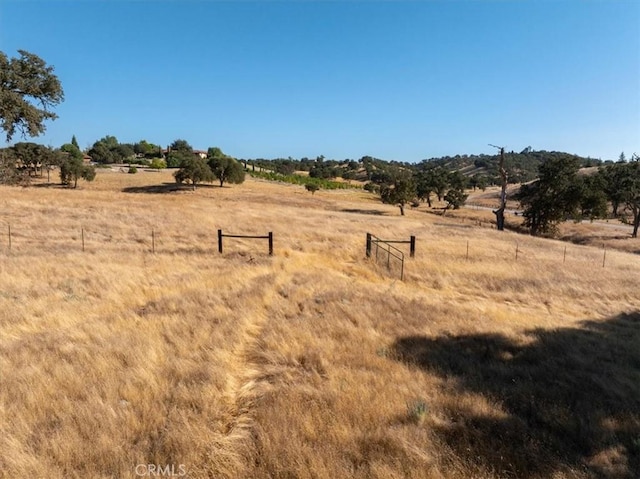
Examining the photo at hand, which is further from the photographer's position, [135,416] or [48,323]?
[48,323]

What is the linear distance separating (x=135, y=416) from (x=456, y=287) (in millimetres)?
14329

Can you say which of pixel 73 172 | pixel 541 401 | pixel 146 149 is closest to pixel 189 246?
pixel 541 401

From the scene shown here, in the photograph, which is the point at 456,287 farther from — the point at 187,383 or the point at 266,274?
the point at 187,383

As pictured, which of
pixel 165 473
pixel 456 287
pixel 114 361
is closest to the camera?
pixel 165 473

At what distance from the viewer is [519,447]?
14.6 feet

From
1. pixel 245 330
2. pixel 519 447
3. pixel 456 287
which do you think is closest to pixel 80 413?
pixel 245 330

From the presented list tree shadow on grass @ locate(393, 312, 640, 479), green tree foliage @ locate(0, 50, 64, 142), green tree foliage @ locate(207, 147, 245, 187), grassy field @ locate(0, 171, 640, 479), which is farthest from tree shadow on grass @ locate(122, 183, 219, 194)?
tree shadow on grass @ locate(393, 312, 640, 479)

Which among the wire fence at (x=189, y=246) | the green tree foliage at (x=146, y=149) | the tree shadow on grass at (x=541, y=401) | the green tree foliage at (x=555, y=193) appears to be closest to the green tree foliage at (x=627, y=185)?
the green tree foliage at (x=555, y=193)

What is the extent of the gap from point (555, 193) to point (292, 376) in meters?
43.4

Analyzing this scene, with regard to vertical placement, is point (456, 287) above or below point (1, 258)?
below

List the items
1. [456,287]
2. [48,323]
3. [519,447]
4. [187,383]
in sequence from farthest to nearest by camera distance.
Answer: [456,287] → [48,323] → [187,383] → [519,447]

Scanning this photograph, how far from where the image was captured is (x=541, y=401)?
5688mm

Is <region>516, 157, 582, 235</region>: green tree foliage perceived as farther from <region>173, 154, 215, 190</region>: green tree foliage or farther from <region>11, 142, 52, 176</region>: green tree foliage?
<region>11, 142, 52, 176</region>: green tree foliage

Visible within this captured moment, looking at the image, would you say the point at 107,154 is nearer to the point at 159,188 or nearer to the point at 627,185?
the point at 159,188
